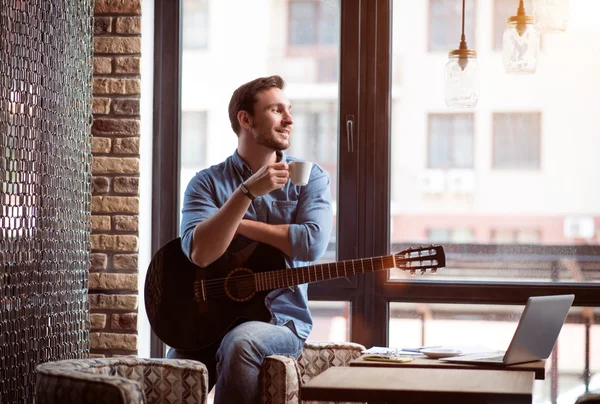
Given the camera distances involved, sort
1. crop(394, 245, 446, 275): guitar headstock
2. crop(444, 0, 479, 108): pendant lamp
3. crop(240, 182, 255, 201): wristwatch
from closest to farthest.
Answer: crop(444, 0, 479, 108): pendant lamp < crop(394, 245, 446, 275): guitar headstock < crop(240, 182, 255, 201): wristwatch

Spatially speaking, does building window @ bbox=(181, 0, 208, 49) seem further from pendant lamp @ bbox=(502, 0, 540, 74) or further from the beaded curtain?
pendant lamp @ bbox=(502, 0, 540, 74)

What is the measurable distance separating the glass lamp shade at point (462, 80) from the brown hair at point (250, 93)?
908 millimetres

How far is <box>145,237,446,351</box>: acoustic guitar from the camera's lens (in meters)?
3.09

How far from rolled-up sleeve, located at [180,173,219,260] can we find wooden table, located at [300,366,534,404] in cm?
109

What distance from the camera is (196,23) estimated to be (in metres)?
3.81

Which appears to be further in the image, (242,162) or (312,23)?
(312,23)

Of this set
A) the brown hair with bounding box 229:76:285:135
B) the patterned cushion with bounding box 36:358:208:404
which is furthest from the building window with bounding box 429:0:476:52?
the patterned cushion with bounding box 36:358:208:404

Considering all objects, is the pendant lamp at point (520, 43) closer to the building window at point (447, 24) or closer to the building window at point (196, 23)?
the building window at point (447, 24)

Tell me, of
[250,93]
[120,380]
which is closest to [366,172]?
[250,93]

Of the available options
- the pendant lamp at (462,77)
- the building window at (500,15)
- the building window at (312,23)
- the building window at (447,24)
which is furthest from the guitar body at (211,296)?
the building window at (500,15)

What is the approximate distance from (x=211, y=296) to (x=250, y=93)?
2.68 feet

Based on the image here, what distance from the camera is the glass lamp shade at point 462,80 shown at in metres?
2.64

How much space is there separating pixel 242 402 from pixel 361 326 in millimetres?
925

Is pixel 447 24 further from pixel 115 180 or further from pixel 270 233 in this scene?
pixel 115 180
